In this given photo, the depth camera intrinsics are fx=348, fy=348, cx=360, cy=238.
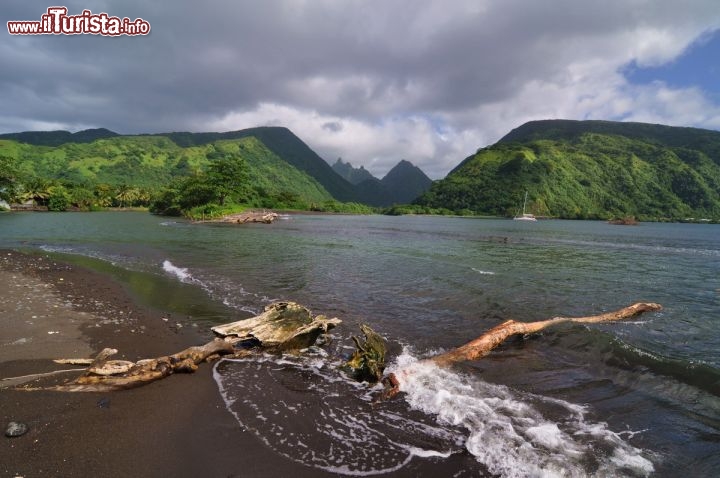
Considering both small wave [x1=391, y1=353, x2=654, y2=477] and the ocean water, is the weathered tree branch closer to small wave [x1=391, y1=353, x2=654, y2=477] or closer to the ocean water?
the ocean water

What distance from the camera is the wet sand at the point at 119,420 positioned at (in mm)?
5281

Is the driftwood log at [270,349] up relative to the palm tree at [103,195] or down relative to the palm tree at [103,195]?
down

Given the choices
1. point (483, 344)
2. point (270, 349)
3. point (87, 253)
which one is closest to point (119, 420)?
point (270, 349)

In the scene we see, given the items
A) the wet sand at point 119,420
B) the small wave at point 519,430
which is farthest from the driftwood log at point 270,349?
the small wave at point 519,430

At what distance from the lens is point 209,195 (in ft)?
313

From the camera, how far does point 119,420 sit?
20.9ft

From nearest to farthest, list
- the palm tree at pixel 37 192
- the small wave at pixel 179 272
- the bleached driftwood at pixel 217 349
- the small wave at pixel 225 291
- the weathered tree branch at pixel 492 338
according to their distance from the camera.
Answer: the bleached driftwood at pixel 217 349 < the weathered tree branch at pixel 492 338 < the small wave at pixel 225 291 < the small wave at pixel 179 272 < the palm tree at pixel 37 192

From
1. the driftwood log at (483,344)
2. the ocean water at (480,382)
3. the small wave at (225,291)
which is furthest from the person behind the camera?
the small wave at (225,291)

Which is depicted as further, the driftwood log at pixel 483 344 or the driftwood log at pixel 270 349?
the driftwood log at pixel 483 344

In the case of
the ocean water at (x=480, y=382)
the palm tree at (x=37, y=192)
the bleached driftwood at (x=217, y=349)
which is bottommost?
the ocean water at (x=480, y=382)

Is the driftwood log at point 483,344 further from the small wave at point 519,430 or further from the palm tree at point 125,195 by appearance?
the palm tree at point 125,195

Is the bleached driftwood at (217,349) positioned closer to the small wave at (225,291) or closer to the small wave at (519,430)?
the small wave at (519,430)

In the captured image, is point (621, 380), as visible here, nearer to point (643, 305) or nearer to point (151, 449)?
point (643, 305)

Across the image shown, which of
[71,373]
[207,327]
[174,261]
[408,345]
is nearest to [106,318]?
[207,327]
